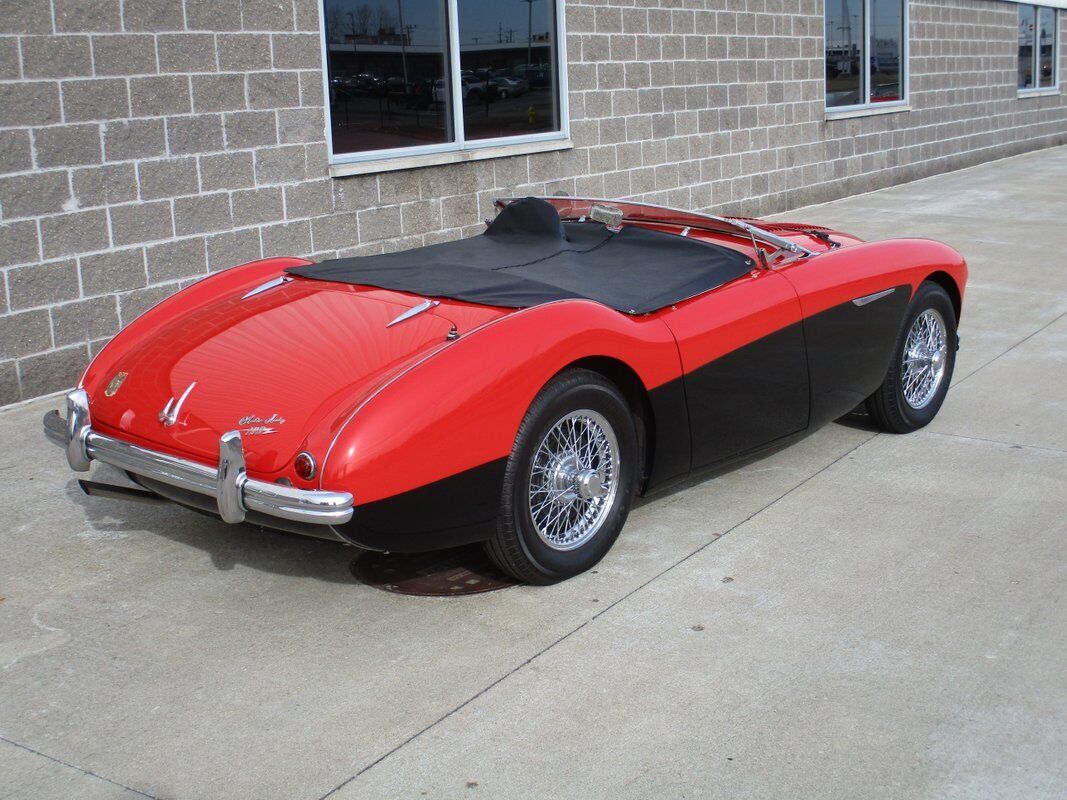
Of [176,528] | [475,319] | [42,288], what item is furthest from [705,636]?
[42,288]

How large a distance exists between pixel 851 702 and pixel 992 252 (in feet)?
27.2

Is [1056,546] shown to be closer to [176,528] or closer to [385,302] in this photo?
[385,302]

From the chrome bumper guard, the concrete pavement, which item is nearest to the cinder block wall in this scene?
the concrete pavement

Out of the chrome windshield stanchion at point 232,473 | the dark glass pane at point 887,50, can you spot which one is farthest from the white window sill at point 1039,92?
the chrome windshield stanchion at point 232,473

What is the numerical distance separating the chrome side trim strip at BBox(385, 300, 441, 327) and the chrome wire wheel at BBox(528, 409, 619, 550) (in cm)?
63

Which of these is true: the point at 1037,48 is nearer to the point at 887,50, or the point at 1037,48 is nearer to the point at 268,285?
the point at 887,50

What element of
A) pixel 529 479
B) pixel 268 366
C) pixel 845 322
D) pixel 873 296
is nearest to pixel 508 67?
pixel 873 296

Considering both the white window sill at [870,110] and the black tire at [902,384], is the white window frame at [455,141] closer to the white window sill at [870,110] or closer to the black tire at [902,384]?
the black tire at [902,384]

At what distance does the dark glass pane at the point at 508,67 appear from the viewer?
9.41m

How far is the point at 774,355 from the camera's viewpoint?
15.5ft

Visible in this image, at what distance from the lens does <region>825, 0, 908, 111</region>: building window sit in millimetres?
14117

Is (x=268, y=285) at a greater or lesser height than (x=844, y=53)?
lesser

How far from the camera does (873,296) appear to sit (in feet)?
17.0

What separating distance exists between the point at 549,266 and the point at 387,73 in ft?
14.4
